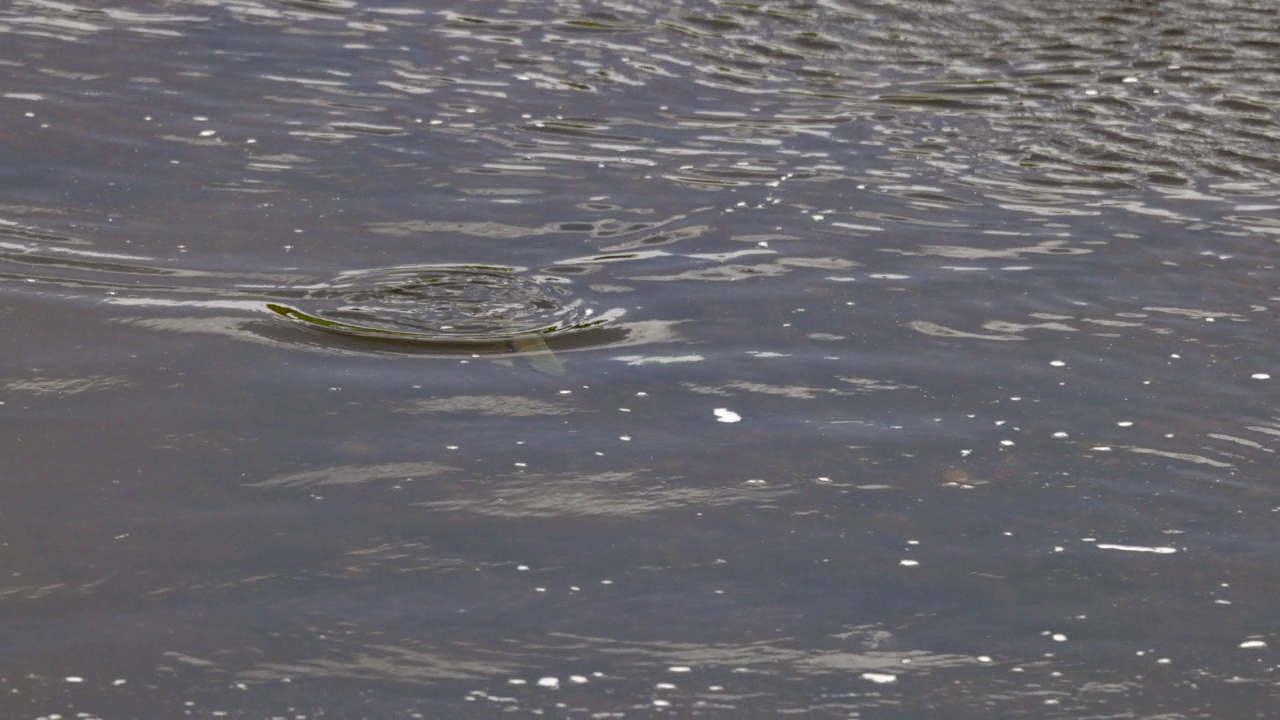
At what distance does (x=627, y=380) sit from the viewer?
6.79 m

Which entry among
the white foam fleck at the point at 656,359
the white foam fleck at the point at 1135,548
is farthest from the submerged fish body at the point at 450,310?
the white foam fleck at the point at 1135,548

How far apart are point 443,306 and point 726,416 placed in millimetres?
1623

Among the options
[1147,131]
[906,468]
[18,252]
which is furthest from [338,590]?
[1147,131]

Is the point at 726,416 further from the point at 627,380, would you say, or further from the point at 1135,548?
the point at 1135,548

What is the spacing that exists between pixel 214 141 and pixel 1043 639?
6069mm

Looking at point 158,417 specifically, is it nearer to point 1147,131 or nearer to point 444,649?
point 444,649

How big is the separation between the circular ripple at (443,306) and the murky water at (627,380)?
0.03m

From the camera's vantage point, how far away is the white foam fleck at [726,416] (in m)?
6.49

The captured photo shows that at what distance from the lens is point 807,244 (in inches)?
326

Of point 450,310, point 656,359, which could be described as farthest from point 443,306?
point 656,359

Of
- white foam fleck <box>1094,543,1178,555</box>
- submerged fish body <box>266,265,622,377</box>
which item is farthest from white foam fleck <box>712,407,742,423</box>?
white foam fleck <box>1094,543,1178,555</box>

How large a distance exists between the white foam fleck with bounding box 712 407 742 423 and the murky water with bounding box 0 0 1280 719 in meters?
0.05

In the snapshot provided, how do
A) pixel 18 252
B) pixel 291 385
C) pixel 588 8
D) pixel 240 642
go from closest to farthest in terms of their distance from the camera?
pixel 240 642 < pixel 291 385 < pixel 18 252 < pixel 588 8

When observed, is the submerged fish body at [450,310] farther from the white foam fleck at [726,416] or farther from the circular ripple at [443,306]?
the white foam fleck at [726,416]
